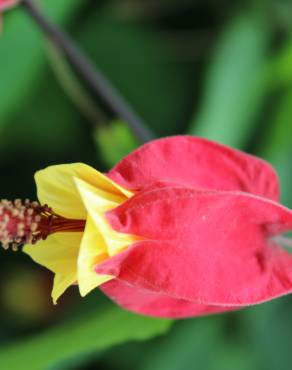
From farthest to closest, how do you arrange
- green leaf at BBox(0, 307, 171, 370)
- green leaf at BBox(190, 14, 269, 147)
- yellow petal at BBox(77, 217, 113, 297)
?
green leaf at BBox(190, 14, 269, 147)
green leaf at BBox(0, 307, 171, 370)
yellow petal at BBox(77, 217, 113, 297)

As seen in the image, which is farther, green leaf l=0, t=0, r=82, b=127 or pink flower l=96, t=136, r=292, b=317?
green leaf l=0, t=0, r=82, b=127

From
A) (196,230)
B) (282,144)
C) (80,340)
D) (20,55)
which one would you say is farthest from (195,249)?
(20,55)

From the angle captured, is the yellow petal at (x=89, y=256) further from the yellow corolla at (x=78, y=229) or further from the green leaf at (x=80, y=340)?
the green leaf at (x=80, y=340)

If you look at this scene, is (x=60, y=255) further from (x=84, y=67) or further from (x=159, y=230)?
(x=84, y=67)

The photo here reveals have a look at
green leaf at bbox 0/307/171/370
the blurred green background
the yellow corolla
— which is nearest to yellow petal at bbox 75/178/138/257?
the yellow corolla

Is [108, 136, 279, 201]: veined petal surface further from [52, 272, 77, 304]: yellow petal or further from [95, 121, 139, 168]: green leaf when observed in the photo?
[95, 121, 139, 168]: green leaf

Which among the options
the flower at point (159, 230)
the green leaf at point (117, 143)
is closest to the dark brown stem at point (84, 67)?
the green leaf at point (117, 143)
